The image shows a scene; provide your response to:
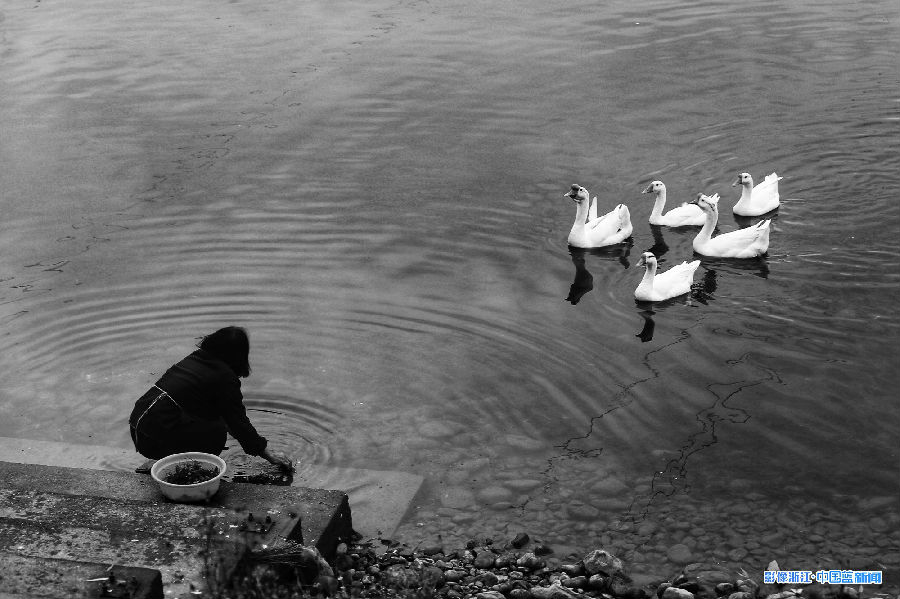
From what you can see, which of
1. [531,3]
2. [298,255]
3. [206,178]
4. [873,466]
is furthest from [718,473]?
[531,3]

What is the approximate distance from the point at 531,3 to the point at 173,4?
938cm

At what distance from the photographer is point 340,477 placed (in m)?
9.66

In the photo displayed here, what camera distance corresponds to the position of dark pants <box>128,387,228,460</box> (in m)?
8.70

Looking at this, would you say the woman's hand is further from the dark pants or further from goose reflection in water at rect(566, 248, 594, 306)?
goose reflection in water at rect(566, 248, 594, 306)

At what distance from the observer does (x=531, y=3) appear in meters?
26.6

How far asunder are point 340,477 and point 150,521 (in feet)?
7.72

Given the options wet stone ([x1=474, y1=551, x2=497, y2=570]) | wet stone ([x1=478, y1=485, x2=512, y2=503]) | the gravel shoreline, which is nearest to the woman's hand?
the gravel shoreline

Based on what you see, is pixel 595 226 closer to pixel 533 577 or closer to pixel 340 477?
pixel 340 477

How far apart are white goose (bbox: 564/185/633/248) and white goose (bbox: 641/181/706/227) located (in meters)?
0.61

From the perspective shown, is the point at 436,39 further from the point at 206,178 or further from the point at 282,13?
the point at 206,178

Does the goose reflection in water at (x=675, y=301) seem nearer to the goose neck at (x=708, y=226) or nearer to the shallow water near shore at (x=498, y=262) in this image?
the shallow water near shore at (x=498, y=262)

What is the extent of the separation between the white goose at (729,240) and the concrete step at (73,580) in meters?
10.0

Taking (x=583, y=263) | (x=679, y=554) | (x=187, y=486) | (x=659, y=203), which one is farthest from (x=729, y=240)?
(x=187, y=486)

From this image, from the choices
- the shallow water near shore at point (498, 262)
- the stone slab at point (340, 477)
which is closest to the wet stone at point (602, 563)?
the shallow water near shore at point (498, 262)
